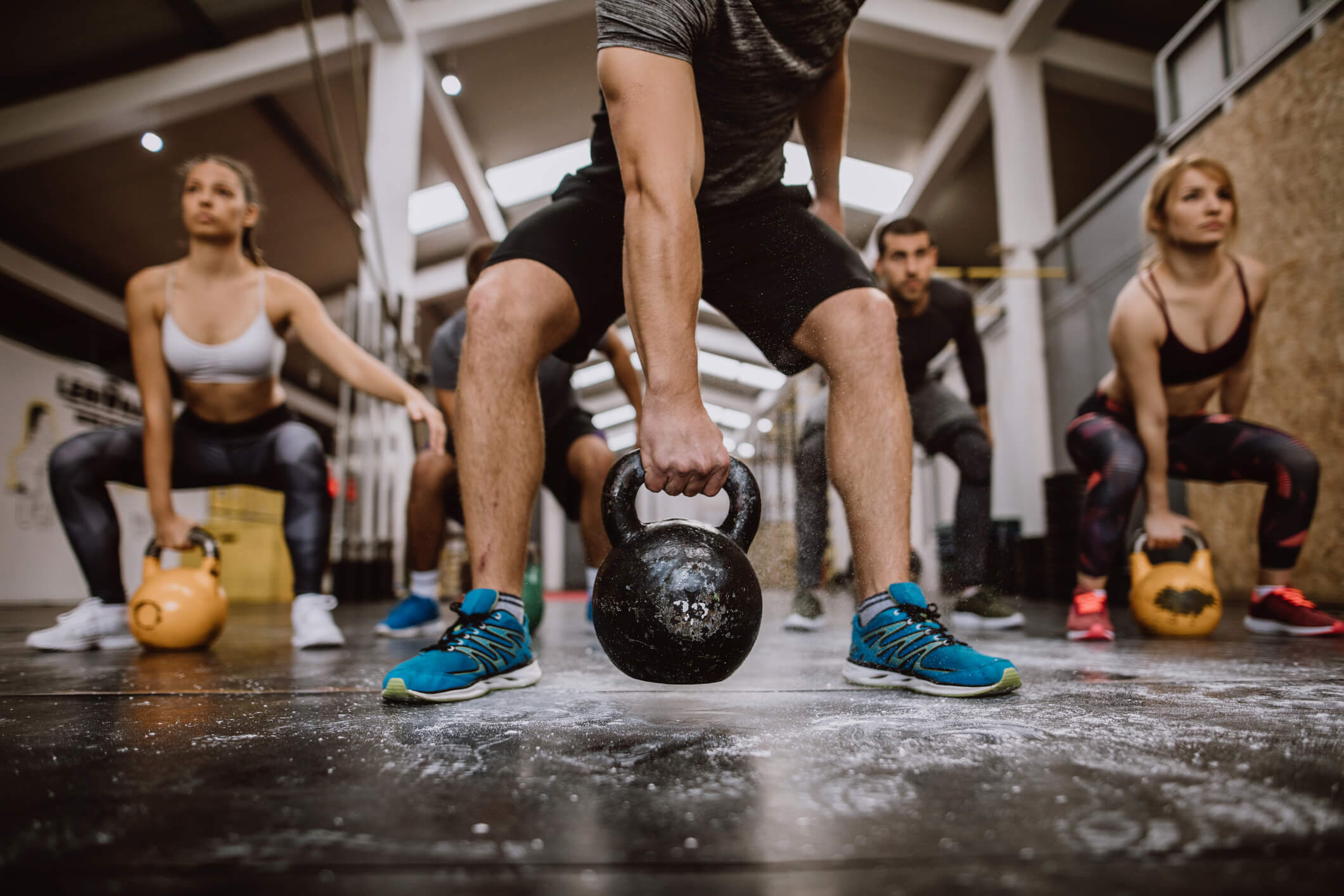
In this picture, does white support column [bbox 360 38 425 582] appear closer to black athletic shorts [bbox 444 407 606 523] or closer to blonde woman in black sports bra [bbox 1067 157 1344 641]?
black athletic shorts [bbox 444 407 606 523]

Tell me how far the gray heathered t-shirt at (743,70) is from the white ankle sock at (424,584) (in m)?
1.64

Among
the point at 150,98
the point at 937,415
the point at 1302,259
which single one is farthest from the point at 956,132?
the point at 150,98

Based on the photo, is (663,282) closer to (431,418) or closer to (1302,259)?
(431,418)

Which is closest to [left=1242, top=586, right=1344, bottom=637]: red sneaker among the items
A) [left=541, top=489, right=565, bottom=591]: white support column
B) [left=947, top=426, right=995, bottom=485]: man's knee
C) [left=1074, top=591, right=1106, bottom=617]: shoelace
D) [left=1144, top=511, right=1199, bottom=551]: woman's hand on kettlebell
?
[left=1144, top=511, right=1199, bottom=551]: woman's hand on kettlebell

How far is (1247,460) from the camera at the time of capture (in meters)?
2.21

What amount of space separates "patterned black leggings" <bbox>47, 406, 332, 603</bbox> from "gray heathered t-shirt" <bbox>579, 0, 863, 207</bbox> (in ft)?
4.37

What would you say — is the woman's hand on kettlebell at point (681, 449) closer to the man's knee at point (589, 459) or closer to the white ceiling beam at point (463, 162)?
the man's knee at point (589, 459)

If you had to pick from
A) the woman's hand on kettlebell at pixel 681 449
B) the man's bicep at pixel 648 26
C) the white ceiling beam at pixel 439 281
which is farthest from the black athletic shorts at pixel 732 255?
the white ceiling beam at pixel 439 281

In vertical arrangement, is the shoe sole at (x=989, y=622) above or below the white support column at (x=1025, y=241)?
below

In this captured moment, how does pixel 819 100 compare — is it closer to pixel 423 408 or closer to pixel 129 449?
pixel 423 408

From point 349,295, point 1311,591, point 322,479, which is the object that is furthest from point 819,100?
point 349,295

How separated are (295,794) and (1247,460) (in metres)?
2.42

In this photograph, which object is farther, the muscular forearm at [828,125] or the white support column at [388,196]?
the white support column at [388,196]

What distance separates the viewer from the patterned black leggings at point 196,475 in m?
2.15
